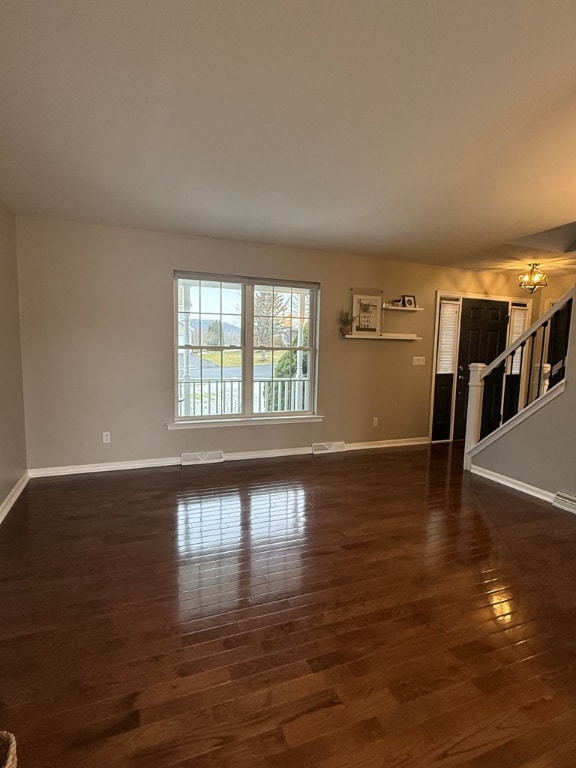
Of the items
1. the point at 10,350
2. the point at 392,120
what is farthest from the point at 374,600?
the point at 10,350

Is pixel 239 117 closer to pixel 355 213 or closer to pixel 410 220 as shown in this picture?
pixel 355 213

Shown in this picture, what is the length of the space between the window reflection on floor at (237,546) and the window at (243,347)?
133 cm

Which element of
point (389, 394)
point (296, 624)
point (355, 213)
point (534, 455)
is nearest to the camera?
point (296, 624)

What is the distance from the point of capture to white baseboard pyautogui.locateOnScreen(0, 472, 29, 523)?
313 centimetres

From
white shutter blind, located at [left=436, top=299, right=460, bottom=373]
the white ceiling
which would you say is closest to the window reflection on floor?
the white ceiling

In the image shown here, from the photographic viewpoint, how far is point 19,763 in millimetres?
1297

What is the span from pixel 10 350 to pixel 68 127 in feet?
7.03

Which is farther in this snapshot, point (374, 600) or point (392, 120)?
point (374, 600)

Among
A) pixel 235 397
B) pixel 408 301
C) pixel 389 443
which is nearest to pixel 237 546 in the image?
pixel 235 397

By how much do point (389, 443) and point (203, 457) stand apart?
2582mm

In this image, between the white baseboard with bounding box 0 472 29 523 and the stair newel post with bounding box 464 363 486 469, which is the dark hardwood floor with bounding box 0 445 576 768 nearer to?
the white baseboard with bounding box 0 472 29 523

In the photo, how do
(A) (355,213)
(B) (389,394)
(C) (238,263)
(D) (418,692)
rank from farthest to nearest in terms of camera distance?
(B) (389,394) → (C) (238,263) → (A) (355,213) → (D) (418,692)

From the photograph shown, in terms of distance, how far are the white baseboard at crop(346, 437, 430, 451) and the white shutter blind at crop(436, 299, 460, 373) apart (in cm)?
103

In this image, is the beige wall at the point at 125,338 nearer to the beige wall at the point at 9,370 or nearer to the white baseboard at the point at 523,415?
the beige wall at the point at 9,370
